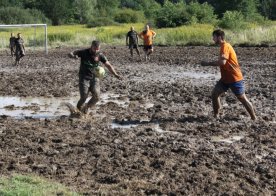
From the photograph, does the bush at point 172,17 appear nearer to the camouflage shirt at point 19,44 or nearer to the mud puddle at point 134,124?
the camouflage shirt at point 19,44

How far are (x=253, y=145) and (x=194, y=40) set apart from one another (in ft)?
103

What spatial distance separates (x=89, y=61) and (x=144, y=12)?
77306 millimetres

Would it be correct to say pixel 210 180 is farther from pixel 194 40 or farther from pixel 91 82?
pixel 194 40

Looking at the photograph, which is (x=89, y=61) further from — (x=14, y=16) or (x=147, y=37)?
(x=14, y=16)

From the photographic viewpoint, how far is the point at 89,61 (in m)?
12.6

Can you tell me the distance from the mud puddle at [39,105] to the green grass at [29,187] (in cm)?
540

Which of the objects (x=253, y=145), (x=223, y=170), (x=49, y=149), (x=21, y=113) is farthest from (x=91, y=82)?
(x=223, y=170)

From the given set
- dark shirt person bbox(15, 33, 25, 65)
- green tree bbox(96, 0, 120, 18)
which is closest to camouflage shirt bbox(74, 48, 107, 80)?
dark shirt person bbox(15, 33, 25, 65)

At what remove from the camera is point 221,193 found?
23.2 ft

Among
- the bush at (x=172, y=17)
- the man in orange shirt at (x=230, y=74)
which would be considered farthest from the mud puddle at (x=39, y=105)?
the bush at (x=172, y=17)

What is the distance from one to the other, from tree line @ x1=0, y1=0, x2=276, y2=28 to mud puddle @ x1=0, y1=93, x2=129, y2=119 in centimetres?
3087

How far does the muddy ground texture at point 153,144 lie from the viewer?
299 inches

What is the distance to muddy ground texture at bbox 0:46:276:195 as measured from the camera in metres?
7.60

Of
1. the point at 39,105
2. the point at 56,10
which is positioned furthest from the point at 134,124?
the point at 56,10
